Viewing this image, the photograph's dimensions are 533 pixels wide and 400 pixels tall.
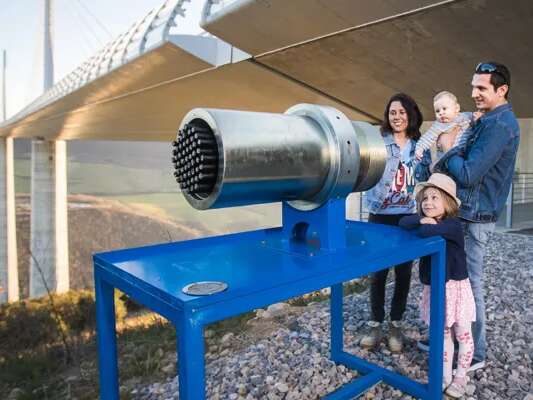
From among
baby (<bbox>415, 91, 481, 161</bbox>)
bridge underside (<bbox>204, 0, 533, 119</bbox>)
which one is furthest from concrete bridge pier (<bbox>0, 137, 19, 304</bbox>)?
baby (<bbox>415, 91, 481, 161</bbox>)

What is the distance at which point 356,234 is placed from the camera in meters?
1.70

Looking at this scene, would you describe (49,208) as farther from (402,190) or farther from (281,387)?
(402,190)

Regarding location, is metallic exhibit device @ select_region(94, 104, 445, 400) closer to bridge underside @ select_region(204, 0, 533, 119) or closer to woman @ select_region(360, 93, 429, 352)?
woman @ select_region(360, 93, 429, 352)

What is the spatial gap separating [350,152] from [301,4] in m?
3.32

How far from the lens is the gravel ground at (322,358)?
2.26 meters

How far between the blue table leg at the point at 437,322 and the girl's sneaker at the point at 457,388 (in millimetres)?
185

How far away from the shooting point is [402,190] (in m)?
2.47

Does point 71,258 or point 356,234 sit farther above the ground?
point 356,234

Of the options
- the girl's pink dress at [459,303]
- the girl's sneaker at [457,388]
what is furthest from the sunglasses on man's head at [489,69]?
the girl's sneaker at [457,388]

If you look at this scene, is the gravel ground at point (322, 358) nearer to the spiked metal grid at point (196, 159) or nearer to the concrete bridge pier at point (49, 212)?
the spiked metal grid at point (196, 159)

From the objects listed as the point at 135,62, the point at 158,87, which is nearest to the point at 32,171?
the point at 158,87

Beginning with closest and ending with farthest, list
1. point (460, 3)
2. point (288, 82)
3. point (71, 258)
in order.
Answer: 1. point (460, 3)
2. point (288, 82)
3. point (71, 258)

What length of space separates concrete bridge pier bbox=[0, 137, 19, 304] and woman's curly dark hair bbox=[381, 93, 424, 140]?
21025 mm

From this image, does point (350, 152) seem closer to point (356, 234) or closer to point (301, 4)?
point (356, 234)
